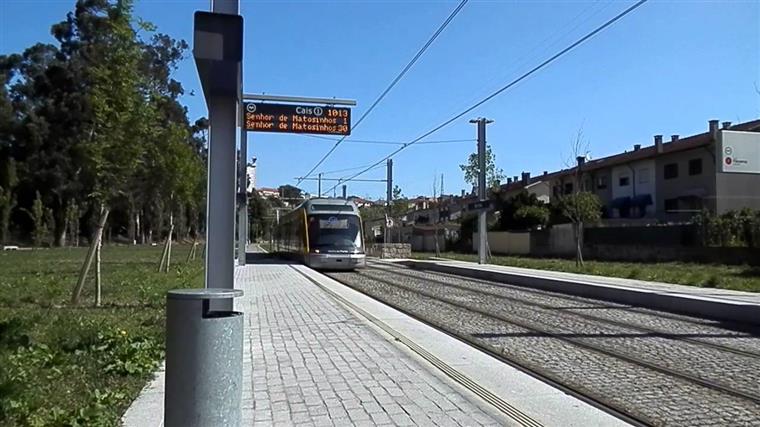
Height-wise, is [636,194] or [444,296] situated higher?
[636,194]

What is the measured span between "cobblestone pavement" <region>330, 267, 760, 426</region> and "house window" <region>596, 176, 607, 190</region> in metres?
Result: 49.9

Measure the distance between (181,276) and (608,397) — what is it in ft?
56.8

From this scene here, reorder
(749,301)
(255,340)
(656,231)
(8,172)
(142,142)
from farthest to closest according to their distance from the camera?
(8,172) → (656,231) → (749,301) → (142,142) → (255,340)

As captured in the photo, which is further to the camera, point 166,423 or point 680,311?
point 680,311

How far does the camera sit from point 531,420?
18.8ft

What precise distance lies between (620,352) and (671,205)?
Result: 49.7 metres

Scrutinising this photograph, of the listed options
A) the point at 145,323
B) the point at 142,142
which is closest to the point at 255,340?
the point at 145,323

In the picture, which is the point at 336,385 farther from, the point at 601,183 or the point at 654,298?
the point at 601,183

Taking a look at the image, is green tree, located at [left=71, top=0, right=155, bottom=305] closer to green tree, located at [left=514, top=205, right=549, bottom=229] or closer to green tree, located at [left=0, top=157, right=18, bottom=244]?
green tree, located at [left=0, top=157, right=18, bottom=244]

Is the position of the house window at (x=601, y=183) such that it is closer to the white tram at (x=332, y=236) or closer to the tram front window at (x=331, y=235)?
the white tram at (x=332, y=236)

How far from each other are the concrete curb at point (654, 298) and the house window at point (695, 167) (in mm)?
32526

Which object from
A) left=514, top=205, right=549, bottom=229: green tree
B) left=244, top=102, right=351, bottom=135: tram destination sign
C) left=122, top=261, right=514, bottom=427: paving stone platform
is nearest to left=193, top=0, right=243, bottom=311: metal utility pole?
left=122, top=261, right=514, bottom=427: paving stone platform

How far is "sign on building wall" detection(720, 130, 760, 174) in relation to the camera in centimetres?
2825

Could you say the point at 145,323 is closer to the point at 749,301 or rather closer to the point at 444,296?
the point at 444,296
